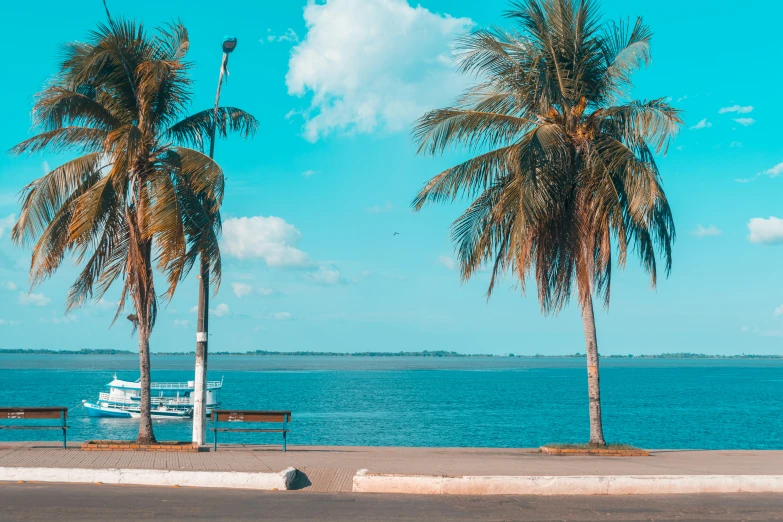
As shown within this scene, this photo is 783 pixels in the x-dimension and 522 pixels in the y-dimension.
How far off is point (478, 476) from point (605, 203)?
24.3 feet

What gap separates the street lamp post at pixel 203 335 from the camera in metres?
15.8

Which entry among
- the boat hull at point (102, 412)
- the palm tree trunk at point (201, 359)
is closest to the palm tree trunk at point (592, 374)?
the palm tree trunk at point (201, 359)

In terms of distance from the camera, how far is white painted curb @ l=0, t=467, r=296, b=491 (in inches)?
433

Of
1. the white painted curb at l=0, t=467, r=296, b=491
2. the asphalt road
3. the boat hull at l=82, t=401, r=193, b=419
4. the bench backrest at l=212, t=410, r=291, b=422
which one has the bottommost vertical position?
the boat hull at l=82, t=401, r=193, b=419

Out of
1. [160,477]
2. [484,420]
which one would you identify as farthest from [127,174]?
[484,420]

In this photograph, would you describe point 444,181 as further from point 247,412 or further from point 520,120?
point 247,412

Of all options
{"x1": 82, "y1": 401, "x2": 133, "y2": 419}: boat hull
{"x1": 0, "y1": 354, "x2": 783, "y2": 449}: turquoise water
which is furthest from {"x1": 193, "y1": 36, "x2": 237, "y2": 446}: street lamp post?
{"x1": 82, "y1": 401, "x2": 133, "y2": 419}: boat hull

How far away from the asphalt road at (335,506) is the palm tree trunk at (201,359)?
15.9ft

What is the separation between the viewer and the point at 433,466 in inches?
511

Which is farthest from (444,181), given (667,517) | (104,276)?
(667,517)

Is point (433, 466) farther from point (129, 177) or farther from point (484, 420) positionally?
point (484, 420)

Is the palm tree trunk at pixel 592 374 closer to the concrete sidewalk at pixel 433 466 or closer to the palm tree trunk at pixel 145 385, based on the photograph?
the concrete sidewalk at pixel 433 466

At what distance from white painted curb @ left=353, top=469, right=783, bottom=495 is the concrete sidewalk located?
0.01 meters

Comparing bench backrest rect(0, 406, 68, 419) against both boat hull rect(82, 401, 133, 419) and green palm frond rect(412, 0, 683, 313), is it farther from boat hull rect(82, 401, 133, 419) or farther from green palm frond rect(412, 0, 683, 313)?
boat hull rect(82, 401, 133, 419)
